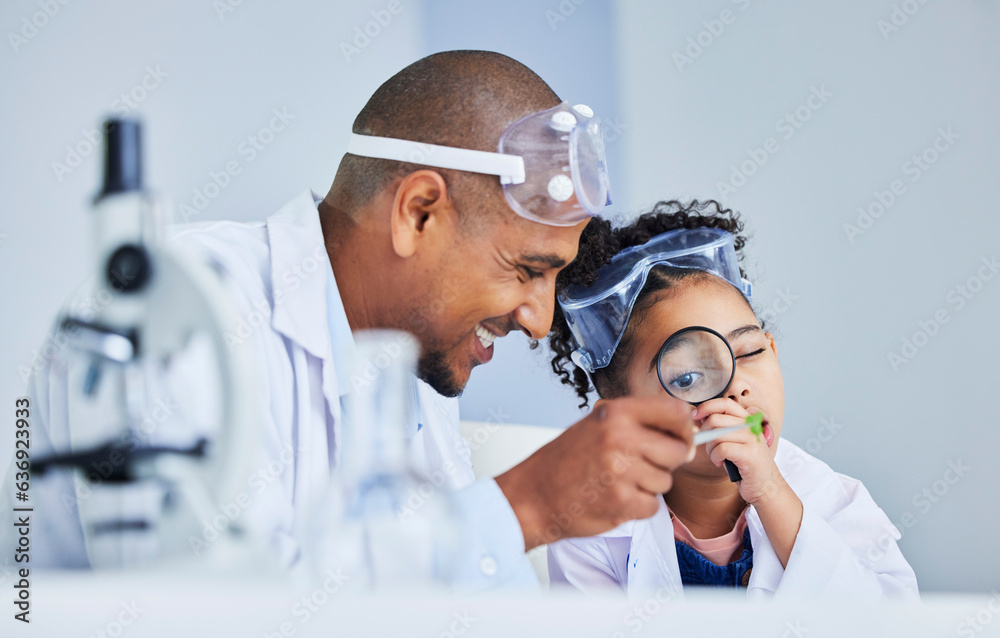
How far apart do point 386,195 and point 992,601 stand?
1.19 metres

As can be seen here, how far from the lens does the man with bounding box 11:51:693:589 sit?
1.20m

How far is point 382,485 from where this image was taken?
108 centimetres

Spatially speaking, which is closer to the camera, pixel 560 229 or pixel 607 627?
pixel 607 627

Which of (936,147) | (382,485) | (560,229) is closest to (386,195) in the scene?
(560,229)

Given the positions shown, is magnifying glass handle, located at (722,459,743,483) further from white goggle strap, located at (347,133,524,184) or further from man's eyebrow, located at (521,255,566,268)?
white goggle strap, located at (347,133,524,184)

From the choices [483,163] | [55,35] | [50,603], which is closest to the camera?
[50,603]

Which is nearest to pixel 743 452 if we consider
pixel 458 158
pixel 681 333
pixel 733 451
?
pixel 733 451

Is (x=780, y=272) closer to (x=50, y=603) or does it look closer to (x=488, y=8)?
(x=488, y=8)

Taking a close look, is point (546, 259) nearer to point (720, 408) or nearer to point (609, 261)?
point (609, 261)

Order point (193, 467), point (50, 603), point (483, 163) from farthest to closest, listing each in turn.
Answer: point (483, 163)
point (193, 467)
point (50, 603)

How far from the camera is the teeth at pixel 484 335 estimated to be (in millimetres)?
1693

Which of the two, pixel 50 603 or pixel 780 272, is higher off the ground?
pixel 780 272

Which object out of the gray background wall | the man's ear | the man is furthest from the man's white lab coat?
the gray background wall

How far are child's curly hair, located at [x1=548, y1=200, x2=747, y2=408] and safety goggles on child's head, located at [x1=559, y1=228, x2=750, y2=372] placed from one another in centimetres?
2
